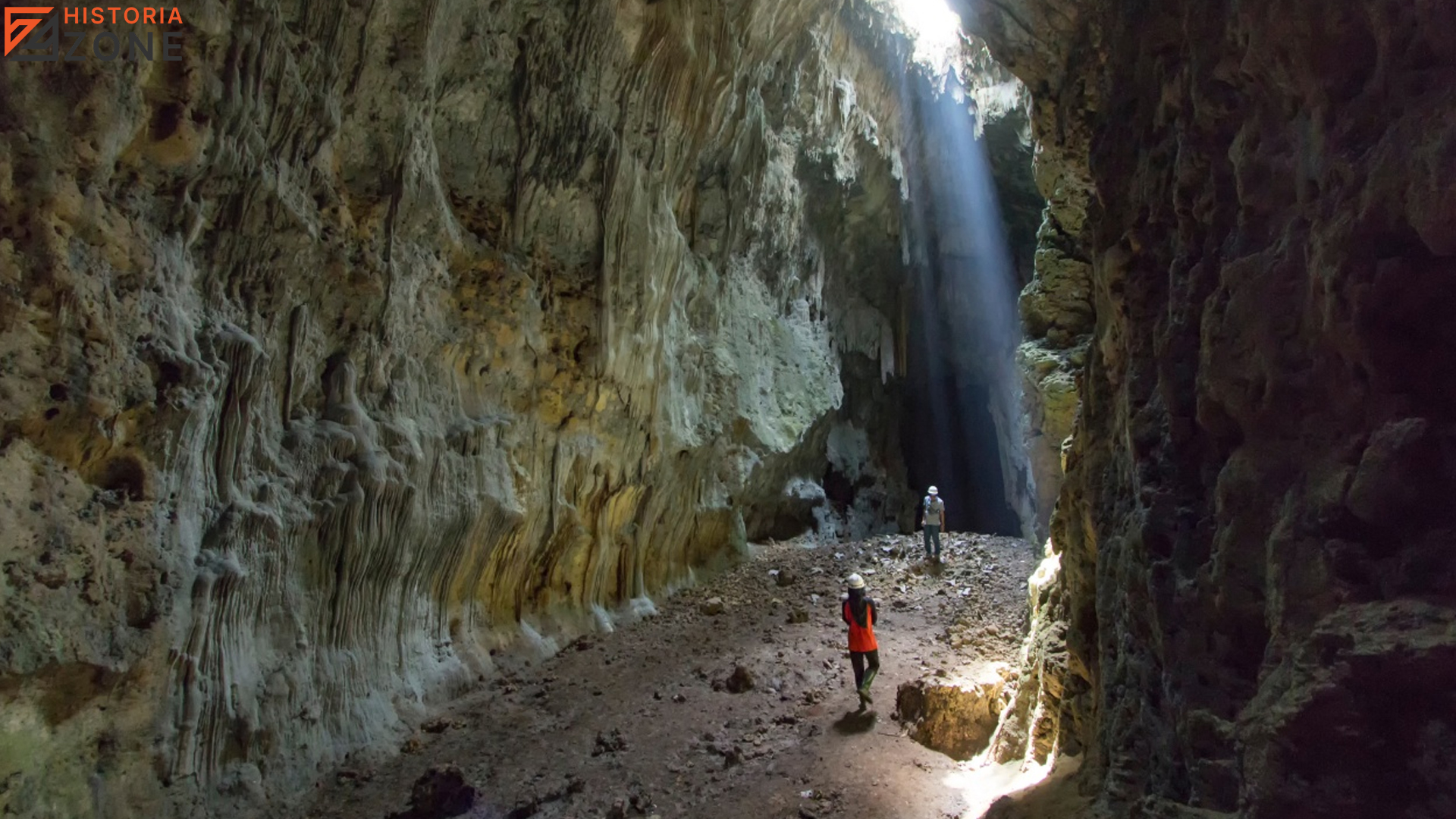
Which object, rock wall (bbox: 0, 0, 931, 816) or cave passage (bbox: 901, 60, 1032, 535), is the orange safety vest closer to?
rock wall (bbox: 0, 0, 931, 816)

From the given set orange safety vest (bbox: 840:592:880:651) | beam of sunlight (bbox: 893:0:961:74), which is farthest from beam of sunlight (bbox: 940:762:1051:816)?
beam of sunlight (bbox: 893:0:961:74)

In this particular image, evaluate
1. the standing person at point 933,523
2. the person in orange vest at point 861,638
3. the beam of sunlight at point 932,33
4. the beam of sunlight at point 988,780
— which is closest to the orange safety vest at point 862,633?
the person in orange vest at point 861,638

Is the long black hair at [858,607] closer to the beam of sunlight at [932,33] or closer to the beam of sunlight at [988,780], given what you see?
the beam of sunlight at [988,780]

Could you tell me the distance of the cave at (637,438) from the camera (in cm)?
273

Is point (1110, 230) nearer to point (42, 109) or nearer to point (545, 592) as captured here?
point (42, 109)

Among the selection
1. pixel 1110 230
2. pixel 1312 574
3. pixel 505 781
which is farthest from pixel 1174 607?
pixel 505 781

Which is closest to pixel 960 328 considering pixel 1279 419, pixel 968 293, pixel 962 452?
pixel 968 293

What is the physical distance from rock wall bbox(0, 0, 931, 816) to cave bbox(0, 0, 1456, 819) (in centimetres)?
4

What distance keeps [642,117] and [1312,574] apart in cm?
1073

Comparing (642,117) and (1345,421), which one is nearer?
(1345,421)

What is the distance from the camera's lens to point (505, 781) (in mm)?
6766

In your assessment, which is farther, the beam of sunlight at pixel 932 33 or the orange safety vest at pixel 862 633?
the beam of sunlight at pixel 932 33

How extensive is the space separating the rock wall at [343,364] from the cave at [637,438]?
0.13 feet

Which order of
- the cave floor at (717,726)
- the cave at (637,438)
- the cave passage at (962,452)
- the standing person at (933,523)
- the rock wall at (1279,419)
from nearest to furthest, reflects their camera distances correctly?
the rock wall at (1279,419), the cave at (637,438), the cave floor at (717,726), the standing person at (933,523), the cave passage at (962,452)
